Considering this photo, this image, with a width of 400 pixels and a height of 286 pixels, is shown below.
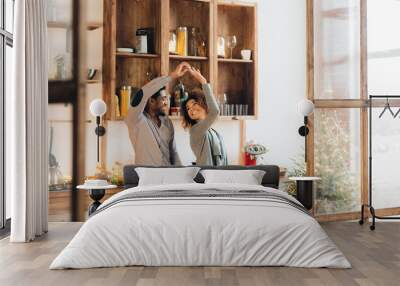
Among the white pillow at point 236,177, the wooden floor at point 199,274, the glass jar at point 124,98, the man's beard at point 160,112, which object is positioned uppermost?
the glass jar at point 124,98

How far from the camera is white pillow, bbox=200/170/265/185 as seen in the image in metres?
6.66

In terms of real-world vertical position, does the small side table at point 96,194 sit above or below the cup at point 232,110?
below

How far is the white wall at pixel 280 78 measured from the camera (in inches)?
307

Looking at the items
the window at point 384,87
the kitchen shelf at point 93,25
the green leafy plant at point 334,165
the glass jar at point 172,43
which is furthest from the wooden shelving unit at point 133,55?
the window at point 384,87

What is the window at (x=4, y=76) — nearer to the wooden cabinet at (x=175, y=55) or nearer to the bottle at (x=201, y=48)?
the wooden cabinet at (x=175, y=55)

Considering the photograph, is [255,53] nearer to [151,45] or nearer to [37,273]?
[151,45]

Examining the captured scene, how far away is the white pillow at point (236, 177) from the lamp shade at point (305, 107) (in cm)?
93

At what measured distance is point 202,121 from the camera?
7.38 m

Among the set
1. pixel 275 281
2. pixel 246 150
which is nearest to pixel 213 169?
pixel 246 150

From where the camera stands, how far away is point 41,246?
567cm

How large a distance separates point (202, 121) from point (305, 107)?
1248 millimetres

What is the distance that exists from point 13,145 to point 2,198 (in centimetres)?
86

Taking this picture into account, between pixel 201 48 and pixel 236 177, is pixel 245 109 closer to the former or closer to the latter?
pixel 201 48

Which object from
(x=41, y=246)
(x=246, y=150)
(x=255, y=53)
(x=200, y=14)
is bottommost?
(x=41, y=246)
